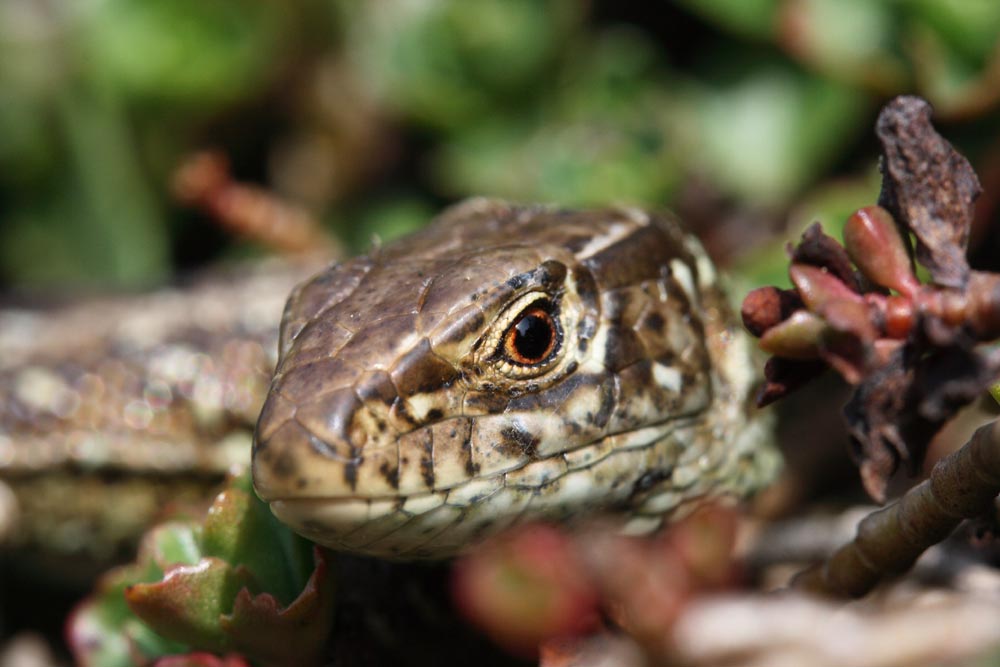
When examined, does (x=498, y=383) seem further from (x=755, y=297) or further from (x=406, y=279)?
(x=755, y=297)

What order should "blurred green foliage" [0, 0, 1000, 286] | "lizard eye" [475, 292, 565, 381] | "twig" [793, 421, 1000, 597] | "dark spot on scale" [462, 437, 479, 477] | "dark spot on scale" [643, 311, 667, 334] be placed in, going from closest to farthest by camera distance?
1. "twig" [793, 421, 1000, 597]
2. "dark spot on scale" [462, 437, 479, 477]
3. "lizard eye" [475, 292, 565, 381]
4. "dark spot on scale" [643, 311, 667, 334]
5. "blurred green foliage" [0, 0, 1000, 286]

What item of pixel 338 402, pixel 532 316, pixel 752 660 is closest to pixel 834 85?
pixel 532 316

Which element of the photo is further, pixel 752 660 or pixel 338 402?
pixel 338 402

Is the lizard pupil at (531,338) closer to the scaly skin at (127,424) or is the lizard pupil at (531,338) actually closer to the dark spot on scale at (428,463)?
the dark spot on scale at (428,463)

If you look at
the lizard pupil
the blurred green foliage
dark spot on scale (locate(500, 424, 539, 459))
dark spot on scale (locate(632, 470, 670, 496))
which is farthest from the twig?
the blurred green foliage

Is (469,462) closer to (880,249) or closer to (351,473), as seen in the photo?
(351,473)

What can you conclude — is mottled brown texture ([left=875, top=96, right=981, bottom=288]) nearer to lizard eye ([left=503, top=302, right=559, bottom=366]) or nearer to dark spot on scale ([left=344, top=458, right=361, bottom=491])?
lizard eye ([left=503, top=302, right=559, bottom=366])
